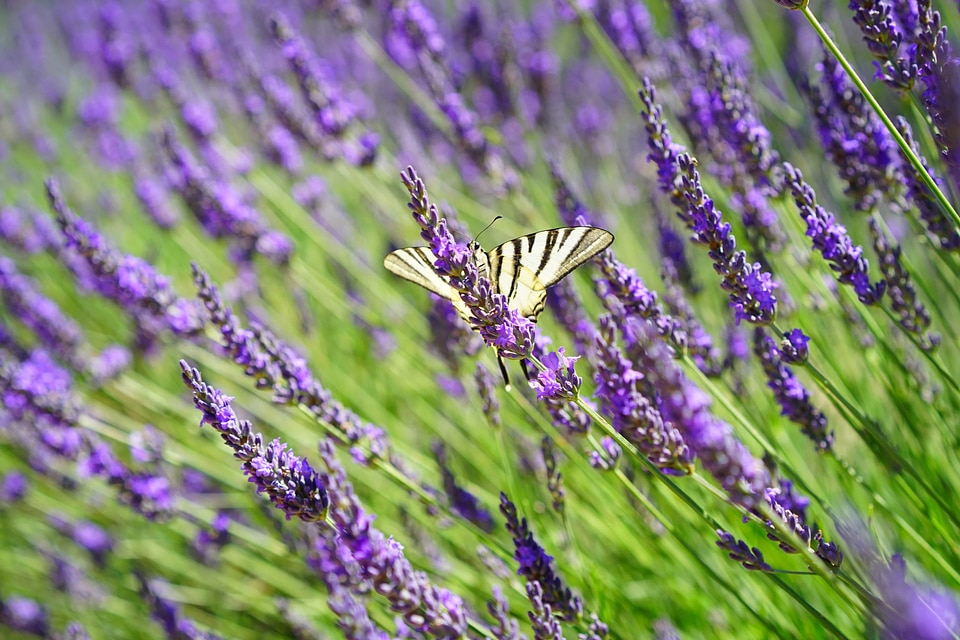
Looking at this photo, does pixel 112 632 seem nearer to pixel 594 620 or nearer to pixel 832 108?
pixel 594 620

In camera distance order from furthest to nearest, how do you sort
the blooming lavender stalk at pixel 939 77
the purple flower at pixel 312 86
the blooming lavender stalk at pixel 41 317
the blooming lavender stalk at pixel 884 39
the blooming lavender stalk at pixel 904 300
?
the blooming lavender stalk at pixel 41 317 < the purple flower at pixel 312 86 < the blooming lavender stalk at pixel 904 300 < the blooming lavender stalk at pixel 884 39 < the blooming lavender stalk at pixel 939 77

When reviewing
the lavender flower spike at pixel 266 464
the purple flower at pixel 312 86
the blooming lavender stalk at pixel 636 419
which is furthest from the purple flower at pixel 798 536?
the purple flower at pixel 312 86

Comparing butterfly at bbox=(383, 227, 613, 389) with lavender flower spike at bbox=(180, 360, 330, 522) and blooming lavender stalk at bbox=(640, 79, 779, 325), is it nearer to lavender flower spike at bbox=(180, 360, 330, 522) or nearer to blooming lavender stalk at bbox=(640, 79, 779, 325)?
blooming lavender stalk at bbox=(640, 79, 779, 325)

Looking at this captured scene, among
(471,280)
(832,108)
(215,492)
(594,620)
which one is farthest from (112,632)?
(832,108)

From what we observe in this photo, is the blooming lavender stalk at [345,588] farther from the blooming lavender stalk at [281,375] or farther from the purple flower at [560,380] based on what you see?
the purple flower at [560,380]

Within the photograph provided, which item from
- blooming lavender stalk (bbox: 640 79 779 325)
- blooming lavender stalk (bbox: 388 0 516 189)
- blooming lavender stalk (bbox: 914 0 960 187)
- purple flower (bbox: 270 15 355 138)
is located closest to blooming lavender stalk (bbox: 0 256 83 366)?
purple flower (bbox: 270 15 355 138)

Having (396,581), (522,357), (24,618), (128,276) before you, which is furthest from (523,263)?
(24,618)
